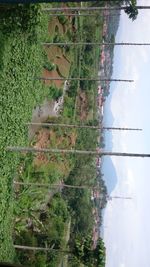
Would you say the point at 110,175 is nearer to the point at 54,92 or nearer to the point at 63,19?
the point at 63,19

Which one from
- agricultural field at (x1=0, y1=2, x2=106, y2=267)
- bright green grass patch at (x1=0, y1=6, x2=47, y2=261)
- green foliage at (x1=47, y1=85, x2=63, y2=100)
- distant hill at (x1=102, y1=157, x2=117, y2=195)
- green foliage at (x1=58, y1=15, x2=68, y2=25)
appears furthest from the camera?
distant hill at (x1=102, y1=157, x2=117, y2=195)

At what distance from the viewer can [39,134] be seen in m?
28.6

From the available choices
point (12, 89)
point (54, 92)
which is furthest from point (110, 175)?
point (12, 89)

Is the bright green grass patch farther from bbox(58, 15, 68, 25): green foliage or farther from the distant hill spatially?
the distant hill

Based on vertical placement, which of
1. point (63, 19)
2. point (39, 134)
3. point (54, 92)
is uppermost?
point (63, 19)

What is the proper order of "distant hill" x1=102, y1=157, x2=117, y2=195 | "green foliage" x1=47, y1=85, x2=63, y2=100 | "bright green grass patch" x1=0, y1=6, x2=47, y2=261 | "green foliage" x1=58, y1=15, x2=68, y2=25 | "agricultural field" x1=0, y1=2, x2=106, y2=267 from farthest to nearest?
1. "distant hill" x1=102, y1=157, x2=117, y2=195
2. "green foliage" x1=58, y1=15, x2=68, y2=25
3. "green foliage" x1=47, y1=85, x2=63, y2=100
4. "agricultural field" x1=0, y1=2, x2=106, y2=267
5. "bright green grass patch" x1=0, y1=6, x2=47, y2=261

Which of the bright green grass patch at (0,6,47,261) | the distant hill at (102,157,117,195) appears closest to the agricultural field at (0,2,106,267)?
the bright green grass patch at (0,6,47,261)

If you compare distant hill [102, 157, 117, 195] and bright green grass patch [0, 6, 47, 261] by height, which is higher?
distant hill [102, 157, 117, 195]

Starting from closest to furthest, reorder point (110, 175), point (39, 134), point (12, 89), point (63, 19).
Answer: point (12, 89), point (39, 134), point (63, 19), point (110, 175)

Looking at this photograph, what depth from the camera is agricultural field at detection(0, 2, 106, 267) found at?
19.1 meters

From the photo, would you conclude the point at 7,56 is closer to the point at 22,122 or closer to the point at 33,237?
the point at 22,122

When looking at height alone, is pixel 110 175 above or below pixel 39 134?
above

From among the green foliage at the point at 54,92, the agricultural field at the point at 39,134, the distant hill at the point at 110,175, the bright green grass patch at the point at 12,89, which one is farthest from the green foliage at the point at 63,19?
the distant hill at the point at 110,175

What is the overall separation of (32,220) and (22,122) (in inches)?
233
